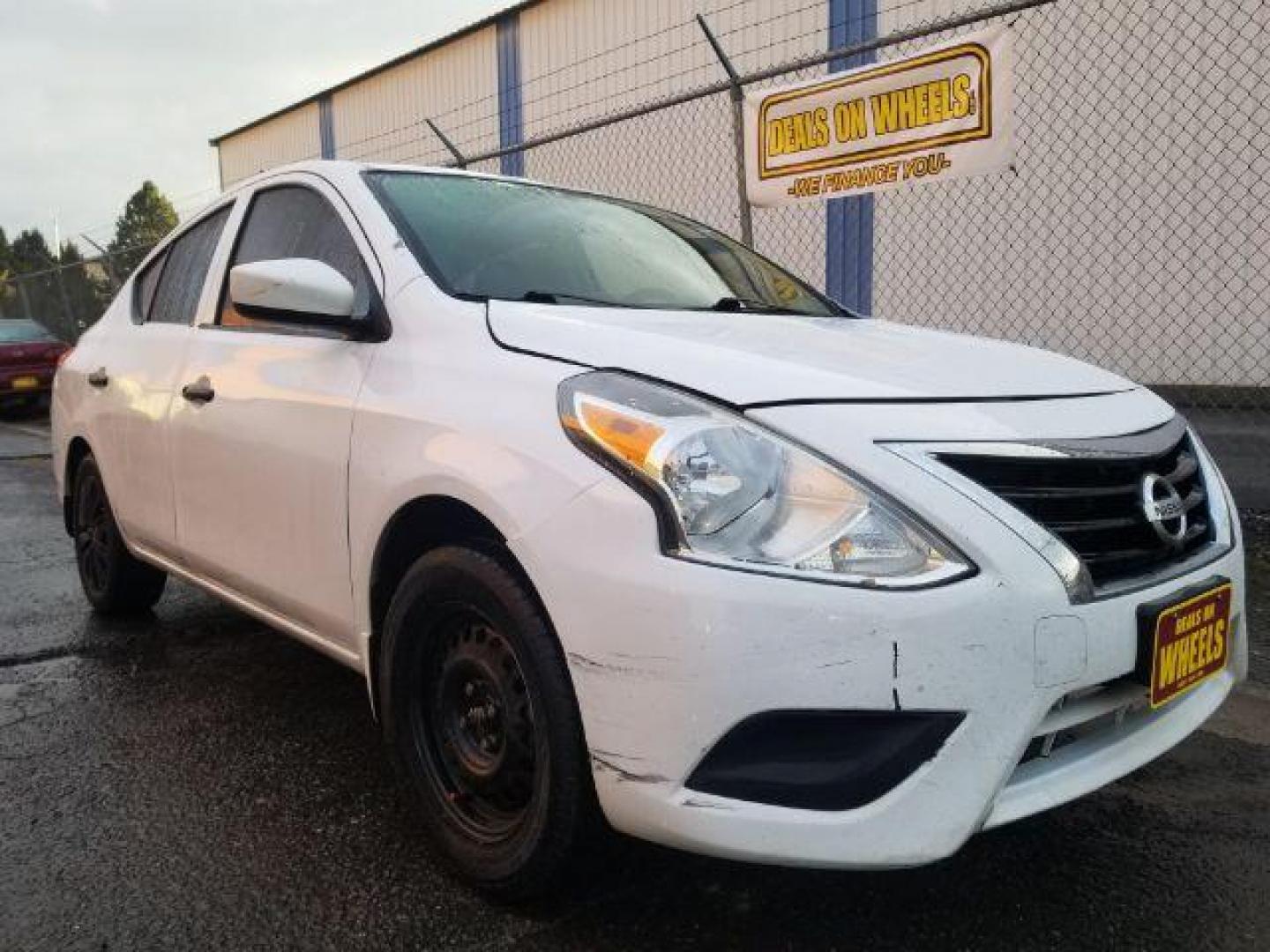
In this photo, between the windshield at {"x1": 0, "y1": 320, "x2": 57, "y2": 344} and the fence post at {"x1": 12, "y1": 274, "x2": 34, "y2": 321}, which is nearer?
the windshield at {"x1": 0, "y1": 320, "x2": 57, "y2": 344}

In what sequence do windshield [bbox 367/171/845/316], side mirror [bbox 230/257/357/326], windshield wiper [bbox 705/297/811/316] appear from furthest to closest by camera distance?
1. windshield wiper [bbox 705/297/811/316]
2. windshield [bbox 367/171/845/316]
3. side mirror [bbox 230/257/357/326]

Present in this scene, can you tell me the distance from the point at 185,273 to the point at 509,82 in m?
10.5

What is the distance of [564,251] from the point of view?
2768 millimetres

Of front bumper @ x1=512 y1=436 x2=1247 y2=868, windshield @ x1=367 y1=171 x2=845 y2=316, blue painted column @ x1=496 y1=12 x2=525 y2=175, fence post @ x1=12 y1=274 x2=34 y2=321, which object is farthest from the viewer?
fence post @ x1=12 y1=274 x2=34 y2=321

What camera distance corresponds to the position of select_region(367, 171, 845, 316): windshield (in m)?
2.54

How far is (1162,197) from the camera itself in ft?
25.1

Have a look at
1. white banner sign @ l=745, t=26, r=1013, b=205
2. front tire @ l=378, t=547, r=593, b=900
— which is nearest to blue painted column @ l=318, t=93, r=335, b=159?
white banner sign @ l=745, t=26, r=1013, b=205

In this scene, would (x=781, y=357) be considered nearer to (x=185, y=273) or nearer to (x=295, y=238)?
(x=295, y=238)

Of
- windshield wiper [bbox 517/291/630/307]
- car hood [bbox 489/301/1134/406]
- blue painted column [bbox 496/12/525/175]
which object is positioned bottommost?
car hood [bbox 489/301/1134/406]

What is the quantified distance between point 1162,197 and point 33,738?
7869mm

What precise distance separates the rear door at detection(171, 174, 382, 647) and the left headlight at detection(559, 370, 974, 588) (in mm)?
933

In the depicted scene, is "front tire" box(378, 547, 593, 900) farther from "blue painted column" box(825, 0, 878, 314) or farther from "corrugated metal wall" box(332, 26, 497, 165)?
"corrugated metal wall" box(332, 26, 497, 165)

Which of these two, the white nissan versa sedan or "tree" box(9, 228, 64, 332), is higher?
"tree" box(9, 228, 64, 332)

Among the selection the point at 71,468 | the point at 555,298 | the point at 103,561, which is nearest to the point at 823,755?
the point at 555,298
